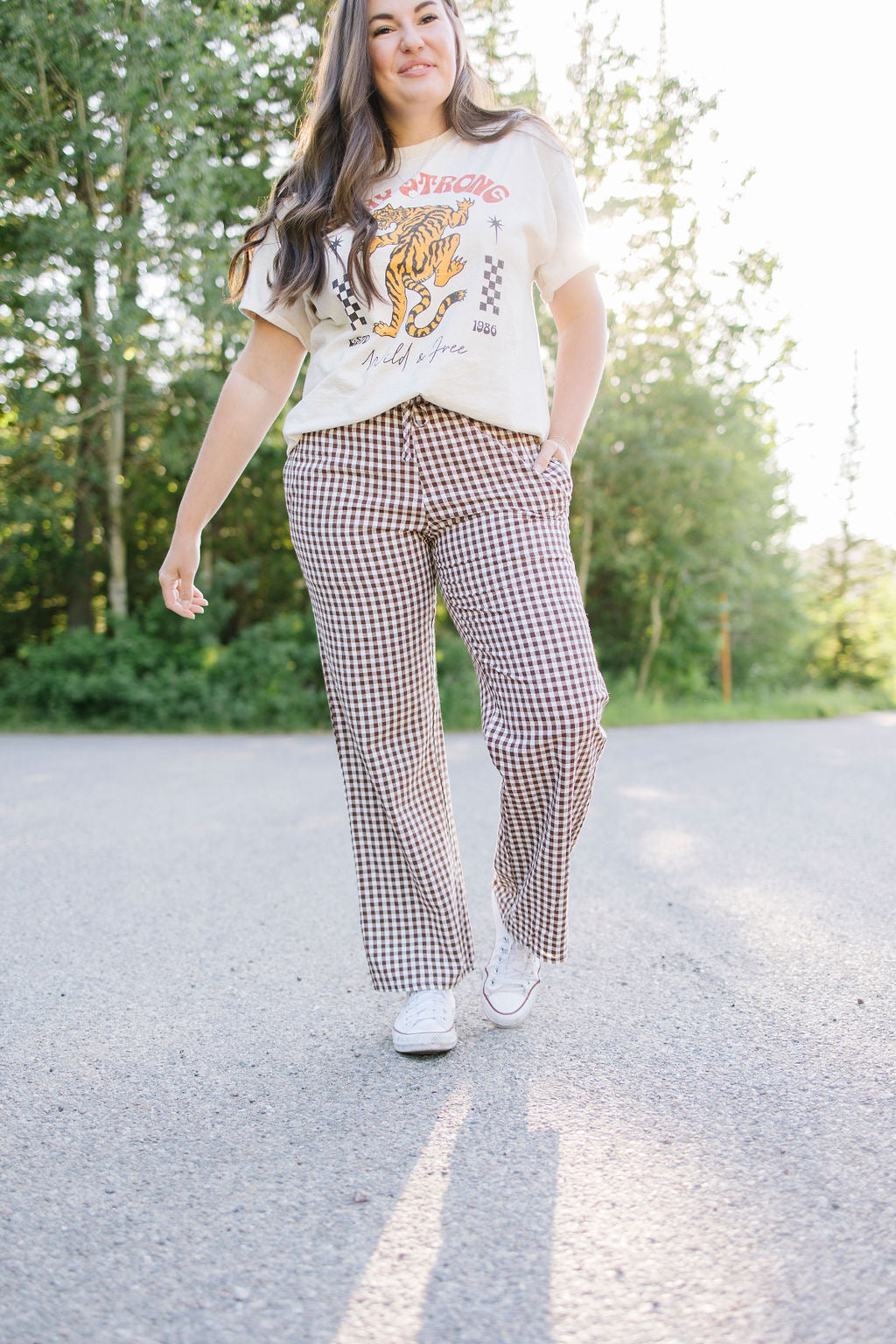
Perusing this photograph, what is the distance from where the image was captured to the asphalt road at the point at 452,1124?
51.7 inches

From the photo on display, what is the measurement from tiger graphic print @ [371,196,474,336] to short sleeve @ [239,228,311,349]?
208 mm

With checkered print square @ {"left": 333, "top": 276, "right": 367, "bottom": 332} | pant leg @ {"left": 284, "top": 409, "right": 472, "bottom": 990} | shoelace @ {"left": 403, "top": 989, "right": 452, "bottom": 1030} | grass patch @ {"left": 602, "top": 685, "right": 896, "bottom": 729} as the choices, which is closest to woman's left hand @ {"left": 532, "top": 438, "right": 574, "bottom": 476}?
pant leg @ {"left": 284, "top": 409, "right": 472, "bottom": 990}

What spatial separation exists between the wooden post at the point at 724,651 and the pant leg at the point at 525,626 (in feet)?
42.4

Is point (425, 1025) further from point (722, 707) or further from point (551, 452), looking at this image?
point (722, 707)

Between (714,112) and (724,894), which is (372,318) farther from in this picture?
(714,112)

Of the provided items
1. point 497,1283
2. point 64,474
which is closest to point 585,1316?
point 497,1283

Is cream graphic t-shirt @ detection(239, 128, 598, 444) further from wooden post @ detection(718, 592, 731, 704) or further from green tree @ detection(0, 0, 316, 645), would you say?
wooden post @ detection(718, 592, 731, 704)

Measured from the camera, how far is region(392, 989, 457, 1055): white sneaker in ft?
6.97

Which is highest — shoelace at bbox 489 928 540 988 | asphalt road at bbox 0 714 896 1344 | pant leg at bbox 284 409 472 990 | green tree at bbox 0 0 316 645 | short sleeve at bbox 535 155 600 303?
green tree at bbox 0 0 316 645

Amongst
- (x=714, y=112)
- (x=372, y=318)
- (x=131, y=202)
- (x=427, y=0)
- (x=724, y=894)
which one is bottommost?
(x=724, y=894)

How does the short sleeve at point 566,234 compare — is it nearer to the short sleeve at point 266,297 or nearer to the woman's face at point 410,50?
the woman's face at point 410,50

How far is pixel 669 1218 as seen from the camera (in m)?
1.48

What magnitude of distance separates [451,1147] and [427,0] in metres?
2.02

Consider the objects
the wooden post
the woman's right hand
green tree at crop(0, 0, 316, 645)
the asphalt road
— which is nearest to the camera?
the asphalt road
